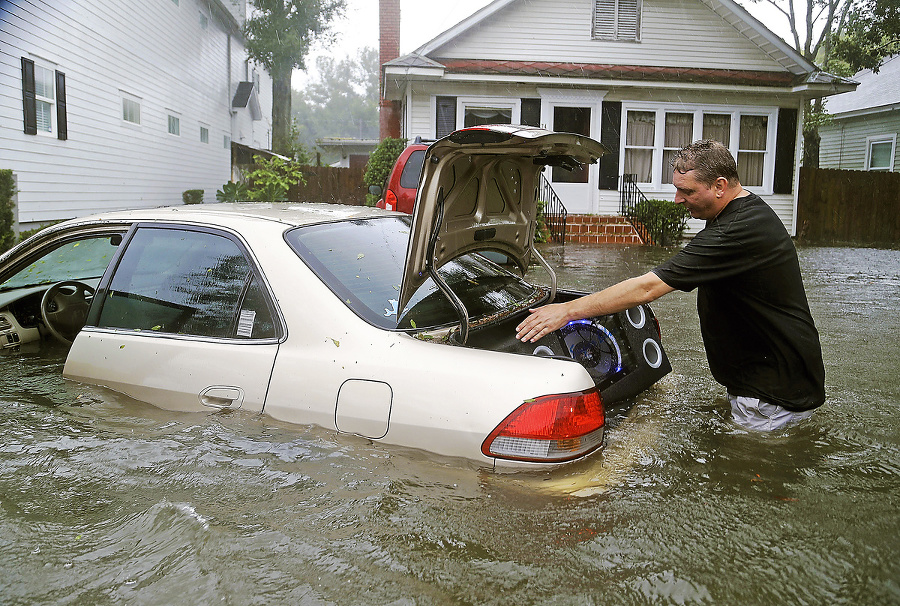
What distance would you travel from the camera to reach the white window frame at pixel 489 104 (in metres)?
17.3

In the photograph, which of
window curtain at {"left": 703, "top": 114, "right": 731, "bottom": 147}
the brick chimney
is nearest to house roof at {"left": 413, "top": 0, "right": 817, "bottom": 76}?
window curtain at {"left": 703, "top": 114, "right": 731, "bottom": 147}

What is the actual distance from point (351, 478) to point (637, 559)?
45.4 inches

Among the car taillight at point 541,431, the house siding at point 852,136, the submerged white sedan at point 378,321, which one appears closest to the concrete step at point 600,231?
the house siding at point 852,136

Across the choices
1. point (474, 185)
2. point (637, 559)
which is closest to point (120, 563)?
point (637, 559)

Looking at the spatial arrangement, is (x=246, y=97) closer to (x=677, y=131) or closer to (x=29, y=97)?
(x=29, y=97)

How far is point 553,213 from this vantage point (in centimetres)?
1733

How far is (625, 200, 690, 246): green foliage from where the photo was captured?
16.8 meters

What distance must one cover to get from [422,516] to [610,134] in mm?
16525

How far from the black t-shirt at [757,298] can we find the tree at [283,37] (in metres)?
24.7

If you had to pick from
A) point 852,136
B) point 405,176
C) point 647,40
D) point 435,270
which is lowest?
point 435,270

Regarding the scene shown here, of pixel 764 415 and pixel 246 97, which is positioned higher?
pixel 246 97

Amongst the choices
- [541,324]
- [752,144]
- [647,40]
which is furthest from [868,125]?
[541,324]

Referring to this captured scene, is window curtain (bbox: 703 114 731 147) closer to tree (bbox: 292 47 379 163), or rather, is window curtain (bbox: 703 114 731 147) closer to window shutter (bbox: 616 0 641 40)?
window shutter (bbox: 616 0 641 40)

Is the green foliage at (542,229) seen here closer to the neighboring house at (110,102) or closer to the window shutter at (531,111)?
the window shutter at (531,111)
